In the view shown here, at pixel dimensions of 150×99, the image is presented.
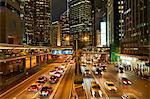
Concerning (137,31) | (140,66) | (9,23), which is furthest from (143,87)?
(9,23)

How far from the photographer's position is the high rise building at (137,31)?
58.9m

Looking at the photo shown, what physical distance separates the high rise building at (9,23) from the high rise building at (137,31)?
29.9 m

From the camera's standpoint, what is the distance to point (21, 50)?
231 feet

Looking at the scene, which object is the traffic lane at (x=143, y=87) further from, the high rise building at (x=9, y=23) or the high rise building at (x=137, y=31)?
the high rise building at (x=9, y=23)

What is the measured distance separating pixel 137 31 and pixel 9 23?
32.9m

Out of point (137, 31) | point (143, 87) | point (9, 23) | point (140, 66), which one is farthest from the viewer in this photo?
point (137, 31)

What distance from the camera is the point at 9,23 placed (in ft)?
254

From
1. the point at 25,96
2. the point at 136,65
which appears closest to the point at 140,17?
the point at 136,65

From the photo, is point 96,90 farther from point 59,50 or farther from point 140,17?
point 59,50

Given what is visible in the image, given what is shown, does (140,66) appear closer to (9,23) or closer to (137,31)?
(137,31)

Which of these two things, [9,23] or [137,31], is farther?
[137,31]

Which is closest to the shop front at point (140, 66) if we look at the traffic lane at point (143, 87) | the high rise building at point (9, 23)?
the traffic lane at point (143, 87)

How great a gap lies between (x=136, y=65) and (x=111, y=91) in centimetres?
2442

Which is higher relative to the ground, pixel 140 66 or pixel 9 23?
pixel 9 23
